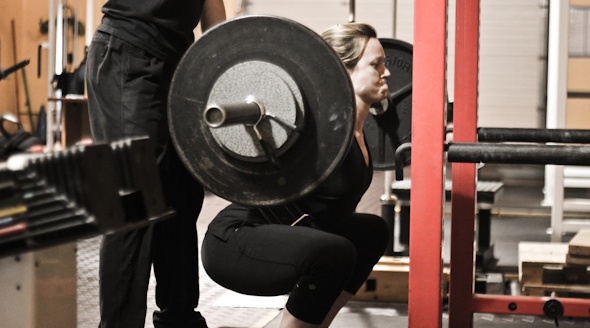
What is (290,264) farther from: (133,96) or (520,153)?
(133,96)

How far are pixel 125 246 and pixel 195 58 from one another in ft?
2.33

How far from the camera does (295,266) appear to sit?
76.8 inches

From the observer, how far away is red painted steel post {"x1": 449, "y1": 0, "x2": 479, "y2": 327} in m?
2.74

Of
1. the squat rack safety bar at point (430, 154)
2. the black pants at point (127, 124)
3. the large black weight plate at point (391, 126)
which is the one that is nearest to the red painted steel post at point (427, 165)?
the squat rack safety bar at point (430, 154)

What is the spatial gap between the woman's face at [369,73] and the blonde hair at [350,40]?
1 cm

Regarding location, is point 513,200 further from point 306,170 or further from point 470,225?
point 306,170

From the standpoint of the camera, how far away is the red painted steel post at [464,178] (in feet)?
8.98

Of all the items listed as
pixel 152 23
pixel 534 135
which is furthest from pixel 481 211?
pixel 152 23

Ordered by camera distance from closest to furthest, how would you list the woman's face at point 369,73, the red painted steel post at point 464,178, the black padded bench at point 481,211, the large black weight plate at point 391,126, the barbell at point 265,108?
the barbell at point 265,108 < the woman's face at point 369,73 < the red painted steel post at point 464,178 < the large black weight plate at point 391,126 < the black padded bench at point 481,211

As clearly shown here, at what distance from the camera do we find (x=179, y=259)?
2504 mm

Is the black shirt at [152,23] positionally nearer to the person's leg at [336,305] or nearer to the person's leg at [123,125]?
the person's leg at [123,125]

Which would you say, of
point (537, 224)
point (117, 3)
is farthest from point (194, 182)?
point (537, 224)

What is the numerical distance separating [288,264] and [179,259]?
64cm

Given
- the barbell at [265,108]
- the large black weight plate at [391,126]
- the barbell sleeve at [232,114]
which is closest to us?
the barbell sleeve at [232,114]
